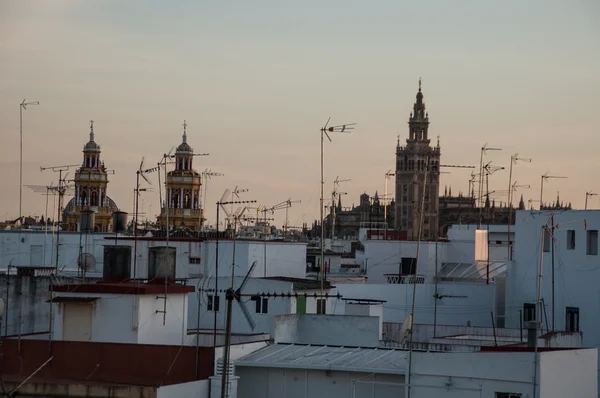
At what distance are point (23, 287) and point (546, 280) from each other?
45.8ft

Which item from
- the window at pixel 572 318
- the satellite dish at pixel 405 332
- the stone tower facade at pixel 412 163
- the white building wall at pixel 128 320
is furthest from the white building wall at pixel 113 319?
the stone tower facade at pixel 412 163

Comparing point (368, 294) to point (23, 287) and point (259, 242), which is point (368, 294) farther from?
point (23, 287)

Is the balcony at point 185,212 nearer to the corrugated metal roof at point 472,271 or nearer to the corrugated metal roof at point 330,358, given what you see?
the corrugated metal roof at point 472,271

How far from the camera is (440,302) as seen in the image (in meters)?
37.2

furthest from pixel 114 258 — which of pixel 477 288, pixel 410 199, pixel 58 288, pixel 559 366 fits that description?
pixel 410 199

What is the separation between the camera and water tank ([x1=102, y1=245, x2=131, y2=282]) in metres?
22.5

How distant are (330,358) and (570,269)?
48.0 ft

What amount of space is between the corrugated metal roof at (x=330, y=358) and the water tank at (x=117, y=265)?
324cm

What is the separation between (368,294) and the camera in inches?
1444

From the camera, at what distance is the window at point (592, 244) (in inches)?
1275

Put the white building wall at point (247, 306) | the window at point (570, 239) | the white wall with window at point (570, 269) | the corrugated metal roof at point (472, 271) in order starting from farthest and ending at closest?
the corrugated metal roof at point (472, 271) < the window at point (570, 239) < the white wall with window at point (570, 269) < the white building wall at point (247, 306)

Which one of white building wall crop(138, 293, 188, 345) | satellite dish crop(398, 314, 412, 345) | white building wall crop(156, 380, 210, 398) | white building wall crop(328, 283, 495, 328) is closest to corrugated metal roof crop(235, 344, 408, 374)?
white building wall crop(156, 380, 210, 398)

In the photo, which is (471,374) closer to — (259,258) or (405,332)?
(405,332)

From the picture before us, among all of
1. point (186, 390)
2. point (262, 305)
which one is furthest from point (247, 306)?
point (186, 390)
